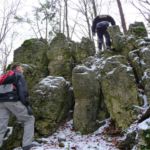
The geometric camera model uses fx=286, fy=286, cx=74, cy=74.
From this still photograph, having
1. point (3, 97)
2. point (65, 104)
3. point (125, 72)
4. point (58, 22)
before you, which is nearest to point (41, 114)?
point (65, 104)

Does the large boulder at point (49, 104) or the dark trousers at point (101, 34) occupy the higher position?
the dark trousers at point (101, 34)

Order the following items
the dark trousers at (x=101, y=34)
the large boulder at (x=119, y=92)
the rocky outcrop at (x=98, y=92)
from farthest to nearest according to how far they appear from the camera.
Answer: the dark trousers at (x=101, y=34) → the rocky outcrop at (x=98, y=92) → the large boulder at (x=119, y=92)

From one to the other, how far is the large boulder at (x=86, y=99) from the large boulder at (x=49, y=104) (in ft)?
1.96

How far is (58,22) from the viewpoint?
23844mm

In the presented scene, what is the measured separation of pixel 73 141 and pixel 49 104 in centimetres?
156

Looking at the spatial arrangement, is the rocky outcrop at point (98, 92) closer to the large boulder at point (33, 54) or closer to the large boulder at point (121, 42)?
the large boulder at point (121, 42)

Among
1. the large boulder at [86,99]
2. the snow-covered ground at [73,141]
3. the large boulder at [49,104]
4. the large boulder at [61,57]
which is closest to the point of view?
the snow-covered ground at [73,141]

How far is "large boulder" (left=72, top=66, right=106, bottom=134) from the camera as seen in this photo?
8.91 metres

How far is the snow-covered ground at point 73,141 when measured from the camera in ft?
25.3

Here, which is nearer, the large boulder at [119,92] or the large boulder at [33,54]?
the large boulder at [119,92]

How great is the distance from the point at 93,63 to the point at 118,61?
178 centimetres

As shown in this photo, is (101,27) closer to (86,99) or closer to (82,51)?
(82,51)

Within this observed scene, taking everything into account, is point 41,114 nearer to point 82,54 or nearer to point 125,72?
point 125,72

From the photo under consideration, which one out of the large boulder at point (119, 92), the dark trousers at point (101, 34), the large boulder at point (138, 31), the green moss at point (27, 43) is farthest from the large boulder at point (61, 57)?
the large boulder at point (119, 92)
